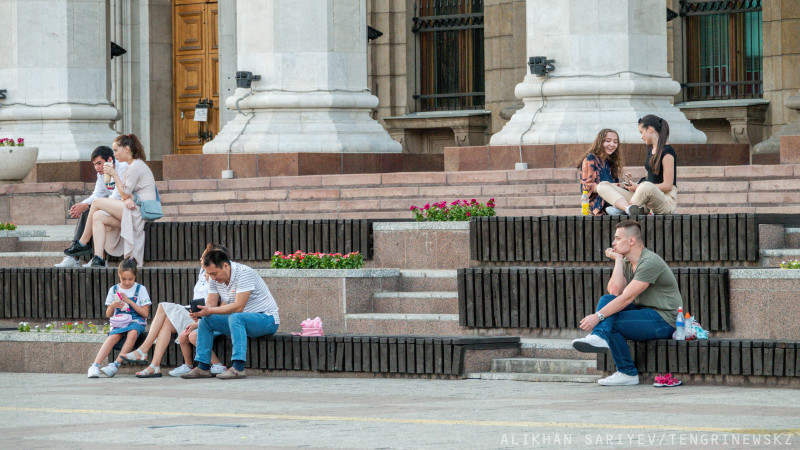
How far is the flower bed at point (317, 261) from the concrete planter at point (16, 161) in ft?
27.9

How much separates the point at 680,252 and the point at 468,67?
628 inches

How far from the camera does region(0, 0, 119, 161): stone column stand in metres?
24.4

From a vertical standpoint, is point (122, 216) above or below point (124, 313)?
above

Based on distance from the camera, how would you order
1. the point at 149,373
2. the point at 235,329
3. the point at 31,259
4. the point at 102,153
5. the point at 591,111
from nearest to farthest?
the point at 235,329 < the point at 149,373 < the point at 102,153 < the point at 31,259 < the point at 591,111

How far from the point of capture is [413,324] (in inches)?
570

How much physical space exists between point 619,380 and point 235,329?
3475 mm

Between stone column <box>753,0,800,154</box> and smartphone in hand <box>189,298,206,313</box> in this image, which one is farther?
stone column <box>753,0,800,154</box>

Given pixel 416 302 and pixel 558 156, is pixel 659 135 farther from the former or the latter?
pixel 558 156

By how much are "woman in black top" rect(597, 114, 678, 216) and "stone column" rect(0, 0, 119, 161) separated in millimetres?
11818

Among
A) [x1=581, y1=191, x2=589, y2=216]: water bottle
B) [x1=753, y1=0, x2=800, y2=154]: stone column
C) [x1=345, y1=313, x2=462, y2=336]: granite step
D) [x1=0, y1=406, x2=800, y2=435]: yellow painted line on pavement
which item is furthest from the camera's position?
[x1=753, y1=0, x2=800, y2=154]: stone column

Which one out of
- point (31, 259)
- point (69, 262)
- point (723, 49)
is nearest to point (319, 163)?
point (31, 259)

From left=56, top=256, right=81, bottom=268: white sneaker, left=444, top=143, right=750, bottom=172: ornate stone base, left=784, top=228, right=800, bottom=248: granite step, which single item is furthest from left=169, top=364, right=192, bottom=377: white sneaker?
left=444, top=143, right=750, bottom=172: ornate stone base

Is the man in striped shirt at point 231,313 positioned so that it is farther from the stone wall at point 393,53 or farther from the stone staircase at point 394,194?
the stone wall at point 393,53

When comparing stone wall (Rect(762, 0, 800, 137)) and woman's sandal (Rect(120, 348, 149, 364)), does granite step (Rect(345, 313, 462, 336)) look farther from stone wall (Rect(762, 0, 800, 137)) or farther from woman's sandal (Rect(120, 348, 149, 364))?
stone wall (Rect(762, 0, 800, 137))
